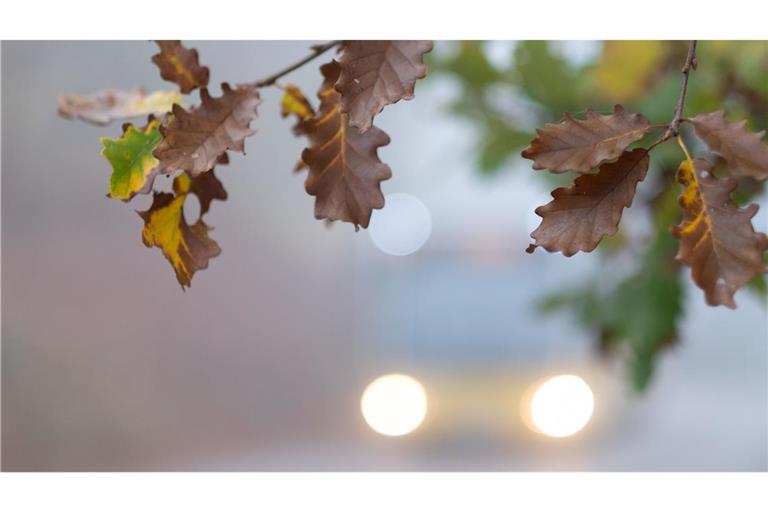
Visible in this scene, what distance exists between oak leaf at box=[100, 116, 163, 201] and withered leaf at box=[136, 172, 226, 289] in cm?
1

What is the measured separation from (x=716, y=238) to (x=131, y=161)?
0.60 feet

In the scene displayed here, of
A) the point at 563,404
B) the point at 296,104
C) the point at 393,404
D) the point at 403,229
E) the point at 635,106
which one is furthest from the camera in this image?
the point at 403,229

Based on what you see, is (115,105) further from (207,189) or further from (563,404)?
(563,404)

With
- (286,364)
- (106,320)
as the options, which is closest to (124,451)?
(106,320)

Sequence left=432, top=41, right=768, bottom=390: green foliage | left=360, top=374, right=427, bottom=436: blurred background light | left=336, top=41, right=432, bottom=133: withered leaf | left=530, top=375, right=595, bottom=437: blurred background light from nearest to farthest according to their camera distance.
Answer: left=336, top=41, right=432, bottom=133: withered leaf
left=432, top=41, right=768, bottom=390: green foliage
left=530, top=375, right=595, bottom=437: blurred background light
left=360, top=374, right=427, bottom=436: blurred background light

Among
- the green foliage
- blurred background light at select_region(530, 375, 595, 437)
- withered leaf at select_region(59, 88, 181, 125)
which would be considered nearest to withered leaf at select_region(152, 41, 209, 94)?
withered leaf at select_region(59, 88, 181, 125)

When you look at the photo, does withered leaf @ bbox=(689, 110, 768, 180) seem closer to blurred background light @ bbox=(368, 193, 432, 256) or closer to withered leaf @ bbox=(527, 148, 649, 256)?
withered leaf @ bbox=(527, 148, 649, 256)

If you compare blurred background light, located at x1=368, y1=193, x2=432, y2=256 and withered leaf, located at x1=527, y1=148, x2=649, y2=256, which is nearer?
withered leaf, located at x1=527, y1=148, x2=649, y2=256

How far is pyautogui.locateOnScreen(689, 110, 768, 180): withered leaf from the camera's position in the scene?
0.75 ft

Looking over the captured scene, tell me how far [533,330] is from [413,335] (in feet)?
1.38

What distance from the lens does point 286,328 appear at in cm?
215

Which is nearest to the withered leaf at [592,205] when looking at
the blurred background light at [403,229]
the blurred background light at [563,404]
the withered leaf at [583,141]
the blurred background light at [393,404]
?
the withered leaf at [583,141]

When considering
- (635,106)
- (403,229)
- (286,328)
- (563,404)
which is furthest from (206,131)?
(403,229)

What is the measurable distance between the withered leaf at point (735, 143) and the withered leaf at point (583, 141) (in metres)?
0.02
